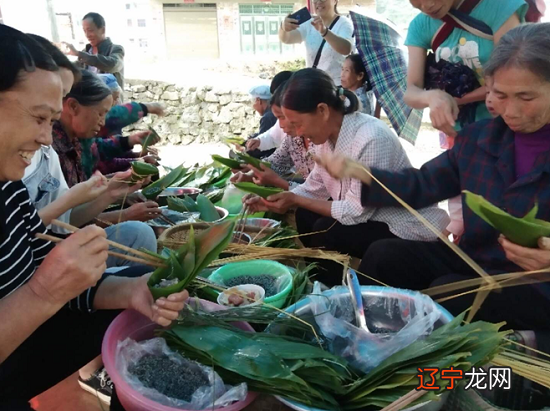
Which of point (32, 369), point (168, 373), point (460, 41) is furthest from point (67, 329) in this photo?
point (460, 41)

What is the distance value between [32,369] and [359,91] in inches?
127

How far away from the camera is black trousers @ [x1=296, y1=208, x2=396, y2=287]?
2.23 meters

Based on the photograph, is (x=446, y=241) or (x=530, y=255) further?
(x=446, y=241)

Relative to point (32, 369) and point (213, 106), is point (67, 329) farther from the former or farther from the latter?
point (213, 106)

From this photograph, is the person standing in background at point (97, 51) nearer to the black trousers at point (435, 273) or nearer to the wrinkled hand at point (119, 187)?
the wrinkled hand at point (119, 187)

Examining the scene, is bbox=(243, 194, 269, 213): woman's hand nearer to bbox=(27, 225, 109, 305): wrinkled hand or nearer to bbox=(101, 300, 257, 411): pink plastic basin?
bbox=(101, 300, 257, 411): pink plastic basin

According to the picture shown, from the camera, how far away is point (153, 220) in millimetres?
2508

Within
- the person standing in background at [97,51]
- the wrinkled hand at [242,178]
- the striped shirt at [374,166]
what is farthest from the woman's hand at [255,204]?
the person standing in background at [97,51]

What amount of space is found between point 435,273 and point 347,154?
773 mm

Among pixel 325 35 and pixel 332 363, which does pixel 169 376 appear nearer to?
pixel 332 363

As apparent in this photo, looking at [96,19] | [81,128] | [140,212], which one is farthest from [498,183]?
[96,19]

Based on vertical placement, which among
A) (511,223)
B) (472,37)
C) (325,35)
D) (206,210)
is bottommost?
(206,210)

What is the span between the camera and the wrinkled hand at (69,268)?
0.99 meters

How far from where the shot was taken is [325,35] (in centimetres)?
370
